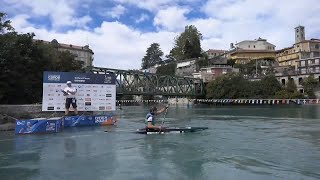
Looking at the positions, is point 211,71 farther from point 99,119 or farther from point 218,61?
point 99,119

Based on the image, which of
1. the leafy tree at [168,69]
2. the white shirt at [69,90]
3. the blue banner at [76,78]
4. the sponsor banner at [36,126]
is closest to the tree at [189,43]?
the leafy tree at [168,69]

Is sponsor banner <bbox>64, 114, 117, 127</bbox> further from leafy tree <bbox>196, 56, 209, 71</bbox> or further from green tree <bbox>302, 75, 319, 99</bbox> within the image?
leafy tree <bbox>196, 56, 209, 71</bbox>

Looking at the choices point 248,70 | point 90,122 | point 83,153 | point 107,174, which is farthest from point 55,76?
point 248,70

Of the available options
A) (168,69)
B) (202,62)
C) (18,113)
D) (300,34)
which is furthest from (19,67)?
(300,34)

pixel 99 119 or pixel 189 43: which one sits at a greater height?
pixel 189 43

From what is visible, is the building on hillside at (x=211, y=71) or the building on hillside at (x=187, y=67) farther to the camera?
the building on hillside at (x=187, y=67)

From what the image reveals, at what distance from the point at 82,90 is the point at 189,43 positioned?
128 metres

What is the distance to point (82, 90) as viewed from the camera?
3412cm

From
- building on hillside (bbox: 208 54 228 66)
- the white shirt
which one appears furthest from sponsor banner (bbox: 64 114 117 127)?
building on hillside (bbox: 208 54 228 66)

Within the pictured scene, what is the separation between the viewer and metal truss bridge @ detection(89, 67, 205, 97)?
10494 cm

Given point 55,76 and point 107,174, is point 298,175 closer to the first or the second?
point 107,174

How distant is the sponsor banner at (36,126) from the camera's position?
1061 inches

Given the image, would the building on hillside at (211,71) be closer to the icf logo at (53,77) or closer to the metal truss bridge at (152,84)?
the metal truss bridge at (152,84)

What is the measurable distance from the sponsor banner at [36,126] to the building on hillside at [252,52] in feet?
447
